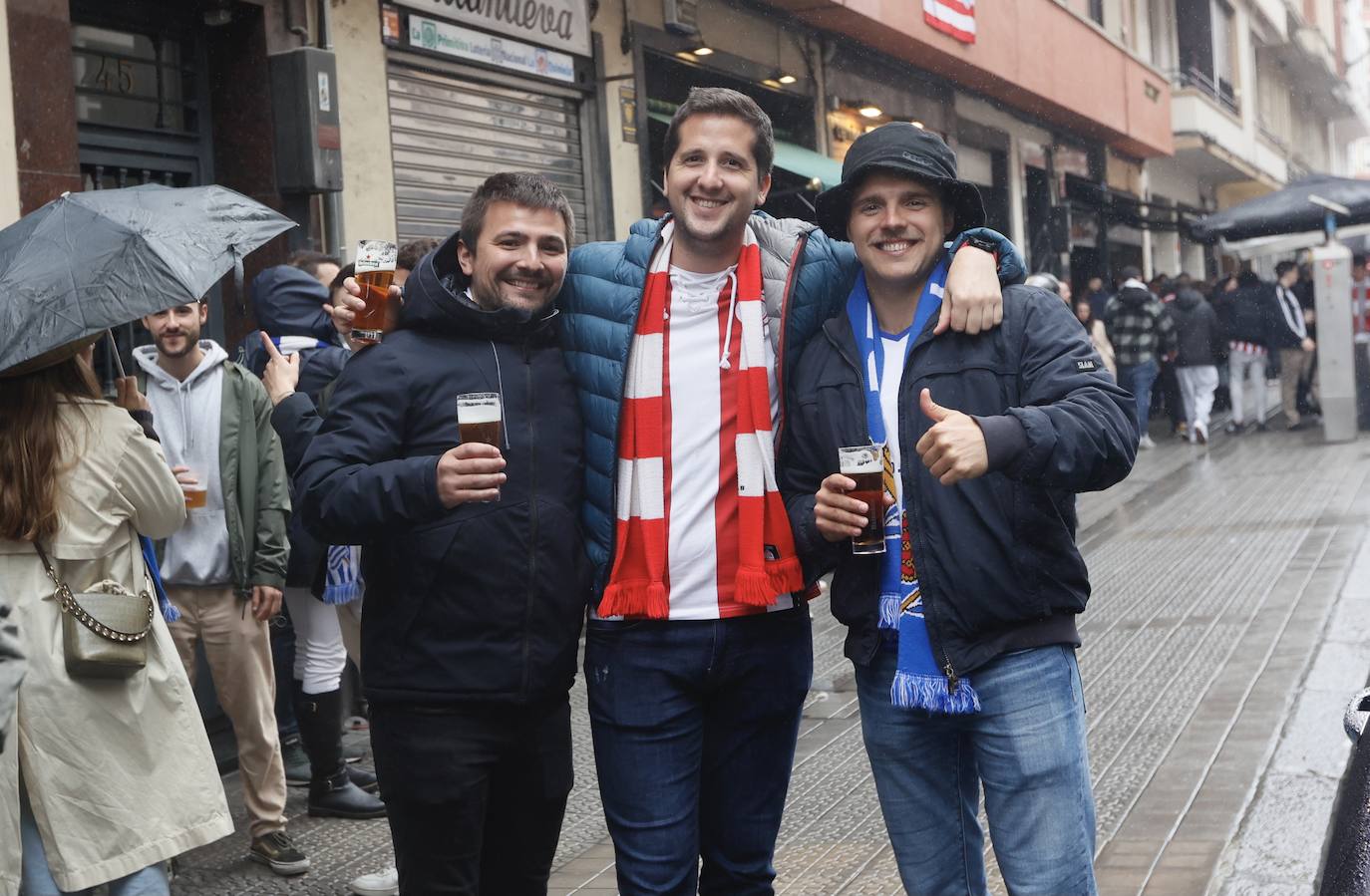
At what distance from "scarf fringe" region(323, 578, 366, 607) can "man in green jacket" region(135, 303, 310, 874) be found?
0.19 m

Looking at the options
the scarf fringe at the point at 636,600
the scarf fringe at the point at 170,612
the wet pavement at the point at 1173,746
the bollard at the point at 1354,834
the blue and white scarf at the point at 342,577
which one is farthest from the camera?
the blue and white scarf at the point at 342,577

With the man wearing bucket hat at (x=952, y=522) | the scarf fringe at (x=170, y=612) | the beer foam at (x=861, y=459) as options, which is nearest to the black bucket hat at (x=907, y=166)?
the man wearing bucket hat at (x=952, y=522)

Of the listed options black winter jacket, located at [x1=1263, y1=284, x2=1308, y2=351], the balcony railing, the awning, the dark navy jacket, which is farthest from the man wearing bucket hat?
the balcony railing

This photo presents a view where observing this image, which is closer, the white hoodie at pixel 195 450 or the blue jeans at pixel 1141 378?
the white hoodie at pixel 195 450

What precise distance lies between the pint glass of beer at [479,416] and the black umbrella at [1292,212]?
58.1 ft

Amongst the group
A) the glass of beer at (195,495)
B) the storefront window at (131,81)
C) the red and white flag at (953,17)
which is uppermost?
the red and white flag at (953,17)

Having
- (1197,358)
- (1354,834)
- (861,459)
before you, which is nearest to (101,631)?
(861,459)

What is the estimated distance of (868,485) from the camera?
309 cm

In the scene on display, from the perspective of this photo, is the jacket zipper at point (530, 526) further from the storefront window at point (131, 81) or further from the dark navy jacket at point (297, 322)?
the storefront window at point (131, 81)

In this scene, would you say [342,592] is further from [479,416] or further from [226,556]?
[479,416]

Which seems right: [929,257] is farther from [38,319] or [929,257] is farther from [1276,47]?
[1276,47]

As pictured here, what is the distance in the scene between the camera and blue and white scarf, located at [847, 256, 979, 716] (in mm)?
3129

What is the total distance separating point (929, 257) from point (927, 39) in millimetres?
13462

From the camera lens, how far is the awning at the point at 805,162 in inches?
523
